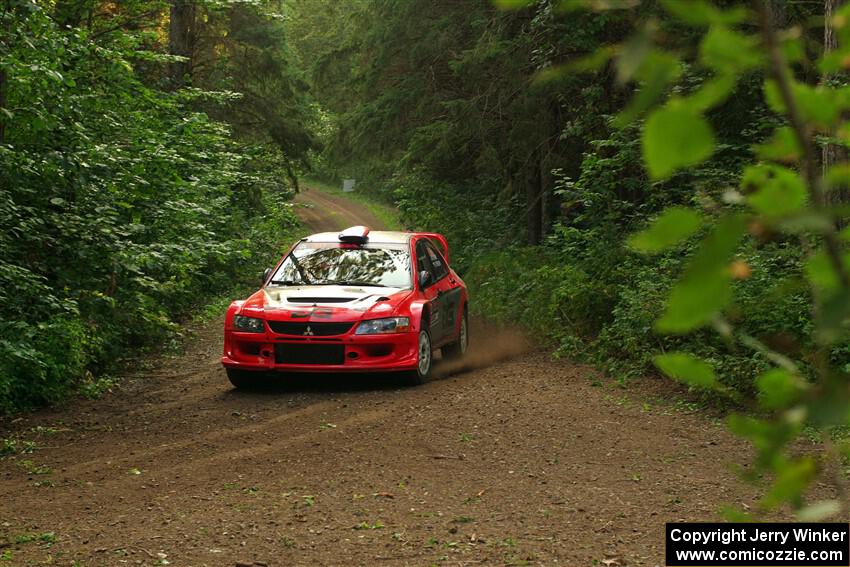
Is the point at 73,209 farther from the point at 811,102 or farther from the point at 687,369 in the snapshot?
the point at 811,102

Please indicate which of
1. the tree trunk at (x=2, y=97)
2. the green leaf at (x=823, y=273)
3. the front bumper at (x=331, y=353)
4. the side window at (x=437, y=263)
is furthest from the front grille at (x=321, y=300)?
the green leaf at (x=823, y=273)

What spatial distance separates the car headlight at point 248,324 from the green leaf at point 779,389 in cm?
1033

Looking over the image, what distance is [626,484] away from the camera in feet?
23.0

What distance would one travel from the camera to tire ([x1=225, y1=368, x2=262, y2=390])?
1147cm

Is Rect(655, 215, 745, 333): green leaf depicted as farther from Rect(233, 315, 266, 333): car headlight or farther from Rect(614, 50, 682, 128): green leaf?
Rect(233, 315, 266, 333): car headlight

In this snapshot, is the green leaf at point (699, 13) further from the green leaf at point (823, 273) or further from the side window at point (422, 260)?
the side window at point (422, 260)

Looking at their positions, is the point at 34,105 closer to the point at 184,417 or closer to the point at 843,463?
the point at 184,417

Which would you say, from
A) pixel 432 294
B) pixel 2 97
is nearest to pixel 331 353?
pixel 432 294

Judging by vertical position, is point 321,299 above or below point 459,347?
above

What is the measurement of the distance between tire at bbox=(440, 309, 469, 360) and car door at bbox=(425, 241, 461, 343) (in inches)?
10.3

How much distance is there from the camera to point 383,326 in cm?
1128

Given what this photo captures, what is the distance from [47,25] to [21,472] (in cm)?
490

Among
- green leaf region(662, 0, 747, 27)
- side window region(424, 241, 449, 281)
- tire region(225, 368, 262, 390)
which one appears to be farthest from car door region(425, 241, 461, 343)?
green leaf region(662, 0, 747, 27)

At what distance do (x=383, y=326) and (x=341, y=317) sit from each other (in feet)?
1.54
